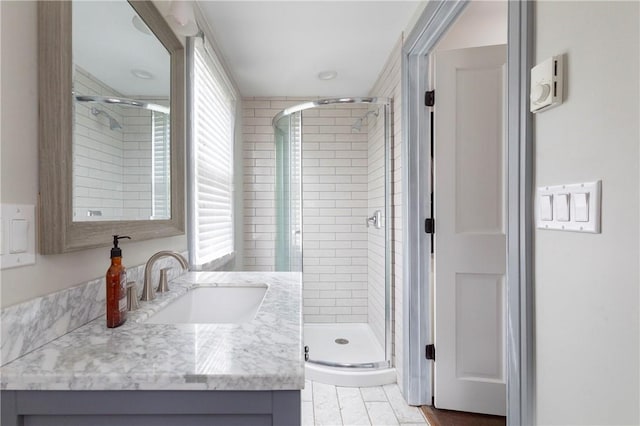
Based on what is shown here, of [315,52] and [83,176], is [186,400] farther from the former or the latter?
[315,52]

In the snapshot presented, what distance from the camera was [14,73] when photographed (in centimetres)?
69

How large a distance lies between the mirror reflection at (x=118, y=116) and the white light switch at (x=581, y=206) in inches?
48.3

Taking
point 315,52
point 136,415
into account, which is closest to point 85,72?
point 136,415

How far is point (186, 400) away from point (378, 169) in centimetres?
236

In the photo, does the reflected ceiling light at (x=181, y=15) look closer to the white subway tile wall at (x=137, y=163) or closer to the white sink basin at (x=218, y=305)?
the white subway tile wall at (x=137, y=163)

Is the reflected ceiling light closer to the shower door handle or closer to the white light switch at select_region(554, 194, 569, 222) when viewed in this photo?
the white light switch at select_region(554, 194, 569, 222)

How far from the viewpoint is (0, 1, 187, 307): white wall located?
0.67m

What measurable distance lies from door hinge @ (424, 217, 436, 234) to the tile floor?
1067mm

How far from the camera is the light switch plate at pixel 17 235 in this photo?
654mm

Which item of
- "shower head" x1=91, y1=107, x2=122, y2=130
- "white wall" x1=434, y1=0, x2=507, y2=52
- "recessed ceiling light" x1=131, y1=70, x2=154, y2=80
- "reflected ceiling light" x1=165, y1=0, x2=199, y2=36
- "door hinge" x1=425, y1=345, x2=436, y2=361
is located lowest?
"door hinge" x1=425, y1=345, x2=436, y2=361

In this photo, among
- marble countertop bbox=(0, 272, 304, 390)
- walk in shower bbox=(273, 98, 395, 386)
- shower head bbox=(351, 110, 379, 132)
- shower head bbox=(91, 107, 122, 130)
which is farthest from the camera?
shower head bbox=(351, 110, 379, 132)

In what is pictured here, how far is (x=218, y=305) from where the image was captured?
1.32 meters

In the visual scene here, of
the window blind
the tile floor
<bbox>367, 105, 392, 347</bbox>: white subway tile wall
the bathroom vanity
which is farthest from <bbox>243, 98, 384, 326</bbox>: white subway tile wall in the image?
the bathroom vanity

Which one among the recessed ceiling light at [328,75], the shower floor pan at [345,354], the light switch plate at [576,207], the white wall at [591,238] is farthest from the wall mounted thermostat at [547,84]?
the recessed ceiling light at [328,75]
